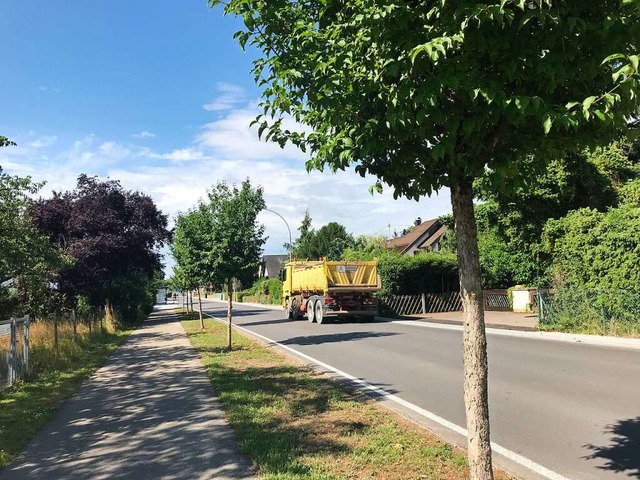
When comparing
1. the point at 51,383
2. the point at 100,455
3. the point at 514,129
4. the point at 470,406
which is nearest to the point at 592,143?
the point at 514,129

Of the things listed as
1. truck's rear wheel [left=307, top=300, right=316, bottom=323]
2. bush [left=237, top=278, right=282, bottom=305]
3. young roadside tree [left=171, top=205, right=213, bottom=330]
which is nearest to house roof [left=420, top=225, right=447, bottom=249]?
bush [left=237, top=278, right=282, bottom=305]

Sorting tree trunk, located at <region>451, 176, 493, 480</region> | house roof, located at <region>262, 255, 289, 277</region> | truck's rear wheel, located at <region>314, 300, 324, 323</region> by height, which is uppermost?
house roof, located at <region>262, 255, 289, 277</region>

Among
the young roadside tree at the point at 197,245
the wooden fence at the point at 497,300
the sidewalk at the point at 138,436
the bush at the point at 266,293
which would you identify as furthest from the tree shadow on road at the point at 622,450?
the bush at the point at 266,293

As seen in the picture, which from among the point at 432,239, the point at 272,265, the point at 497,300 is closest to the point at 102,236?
the point at 497,300

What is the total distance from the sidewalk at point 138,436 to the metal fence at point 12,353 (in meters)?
1.35

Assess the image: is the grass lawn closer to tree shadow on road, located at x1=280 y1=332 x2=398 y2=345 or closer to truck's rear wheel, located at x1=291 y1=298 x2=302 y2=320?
tree shadow on road, located at x1=280 y1=332 x2=398 y2=345

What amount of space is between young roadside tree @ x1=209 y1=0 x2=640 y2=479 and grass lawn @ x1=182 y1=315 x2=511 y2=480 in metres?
1.40

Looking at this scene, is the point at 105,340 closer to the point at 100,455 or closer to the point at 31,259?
the point at 31,259

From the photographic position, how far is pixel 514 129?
3.46 m

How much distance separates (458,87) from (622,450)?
14.9 feet

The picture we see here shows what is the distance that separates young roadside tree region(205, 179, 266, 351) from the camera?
15.8 meters

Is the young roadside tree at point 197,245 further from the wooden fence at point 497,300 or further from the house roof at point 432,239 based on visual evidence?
the house roof at point 432,239

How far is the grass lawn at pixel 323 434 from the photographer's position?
483cm

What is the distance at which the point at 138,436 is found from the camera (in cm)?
625
